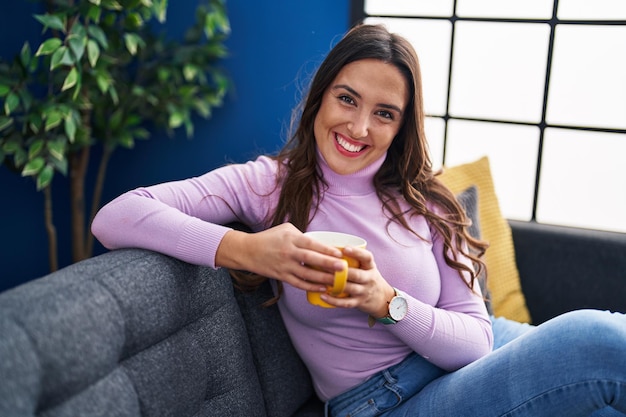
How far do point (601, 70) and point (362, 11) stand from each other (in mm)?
935

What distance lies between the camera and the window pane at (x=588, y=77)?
8.04ft

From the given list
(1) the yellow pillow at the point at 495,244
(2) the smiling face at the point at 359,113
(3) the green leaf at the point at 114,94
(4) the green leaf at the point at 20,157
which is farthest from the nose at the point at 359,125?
(4) the green leaf at the point at 20,157

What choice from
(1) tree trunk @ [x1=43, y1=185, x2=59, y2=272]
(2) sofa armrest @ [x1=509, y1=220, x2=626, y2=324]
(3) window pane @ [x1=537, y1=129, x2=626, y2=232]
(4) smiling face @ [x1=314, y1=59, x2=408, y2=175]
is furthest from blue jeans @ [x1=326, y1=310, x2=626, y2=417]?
(1) tree trunk @ [x1=43, y1=185, x2=59, y2=272]

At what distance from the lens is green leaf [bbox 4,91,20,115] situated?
218cm

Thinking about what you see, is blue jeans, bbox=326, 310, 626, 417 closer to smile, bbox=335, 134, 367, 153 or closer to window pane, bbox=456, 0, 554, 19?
smile, bbox=335, 134, 367, 153

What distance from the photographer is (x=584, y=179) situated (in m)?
2.58

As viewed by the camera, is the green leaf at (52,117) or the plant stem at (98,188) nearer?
the green leaf at (52,117)

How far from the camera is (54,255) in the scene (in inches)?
104

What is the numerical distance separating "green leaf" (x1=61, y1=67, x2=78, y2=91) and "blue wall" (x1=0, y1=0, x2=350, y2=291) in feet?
1.78

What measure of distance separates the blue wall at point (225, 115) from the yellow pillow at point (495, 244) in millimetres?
828

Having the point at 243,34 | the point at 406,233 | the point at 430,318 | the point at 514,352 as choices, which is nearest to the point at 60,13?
the point at 243,34

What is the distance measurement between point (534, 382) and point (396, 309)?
11.5 inches

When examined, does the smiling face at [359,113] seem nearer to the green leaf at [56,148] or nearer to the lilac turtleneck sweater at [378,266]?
the lilac turtleneck sweater at [378,266]

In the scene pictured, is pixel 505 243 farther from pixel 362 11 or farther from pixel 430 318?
pixel 362 11
